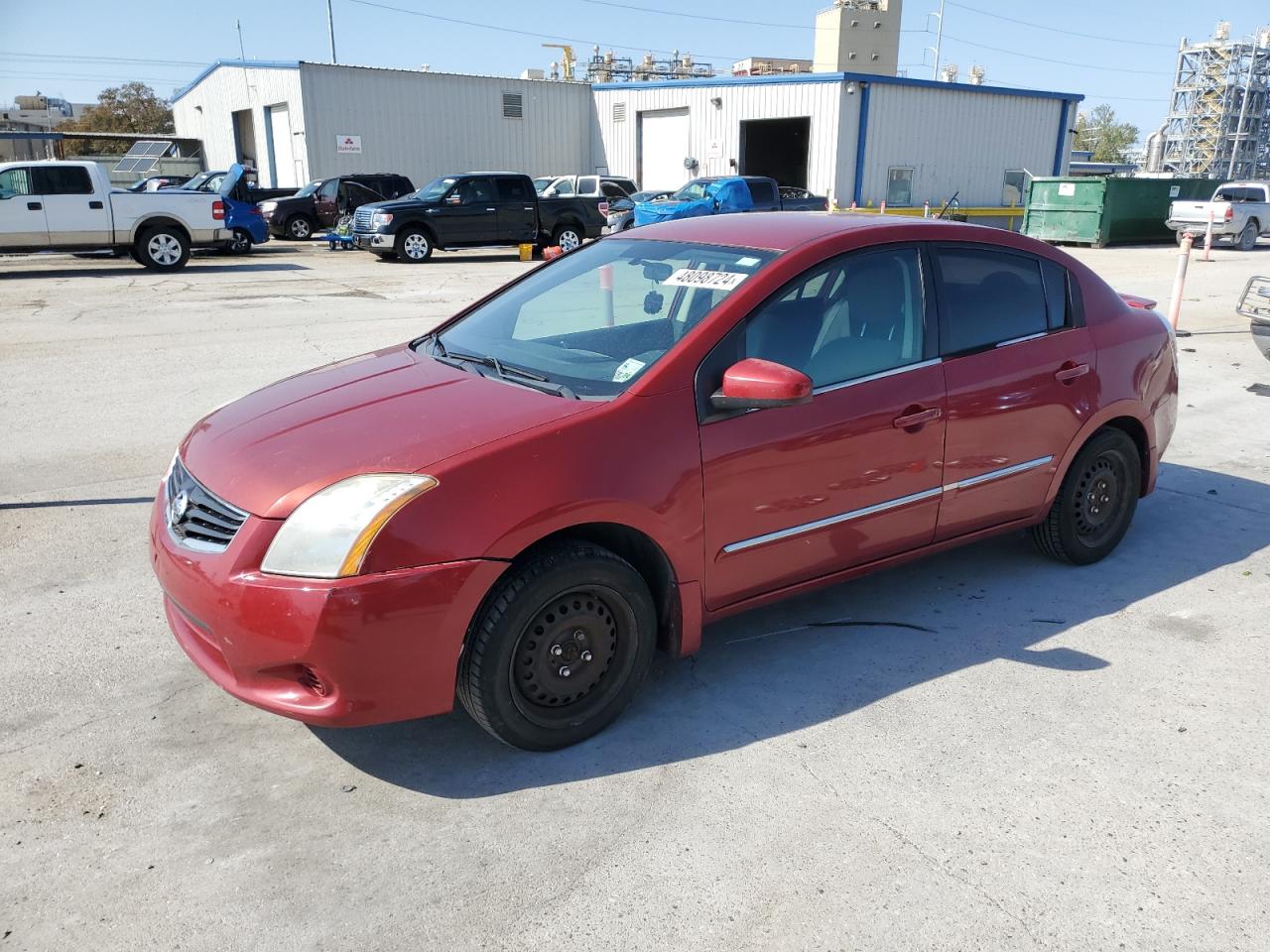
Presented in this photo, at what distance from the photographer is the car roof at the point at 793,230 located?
3.83 meters

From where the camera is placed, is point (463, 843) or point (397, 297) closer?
point (463, 843)

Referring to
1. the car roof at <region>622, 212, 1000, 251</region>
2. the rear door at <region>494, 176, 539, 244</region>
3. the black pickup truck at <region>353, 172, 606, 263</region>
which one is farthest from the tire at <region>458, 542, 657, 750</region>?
the rear door at <region>494, 176, 539, 244</region>

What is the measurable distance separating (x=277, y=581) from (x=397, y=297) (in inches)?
505

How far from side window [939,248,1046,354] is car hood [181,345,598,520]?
1751mm

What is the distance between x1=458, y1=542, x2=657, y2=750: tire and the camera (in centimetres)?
298

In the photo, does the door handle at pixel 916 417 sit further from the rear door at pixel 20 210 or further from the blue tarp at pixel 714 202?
the blue tarp at pixel 714 202

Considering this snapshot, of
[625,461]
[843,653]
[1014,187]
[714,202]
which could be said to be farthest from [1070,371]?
[1014,187]

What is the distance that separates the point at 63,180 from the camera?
17.3 metres

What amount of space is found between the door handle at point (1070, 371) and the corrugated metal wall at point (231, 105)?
102 feet

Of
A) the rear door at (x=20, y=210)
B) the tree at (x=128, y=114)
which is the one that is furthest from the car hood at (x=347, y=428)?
the tree at (x=128, y=114)

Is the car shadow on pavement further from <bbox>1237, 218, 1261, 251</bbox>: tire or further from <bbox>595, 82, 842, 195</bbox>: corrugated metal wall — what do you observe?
<bbox>595, 82, 842, 195</bbox>: corrugated metal wall

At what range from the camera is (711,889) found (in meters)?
2.64

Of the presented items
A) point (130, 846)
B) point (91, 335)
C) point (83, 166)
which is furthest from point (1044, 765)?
point (83, 166)

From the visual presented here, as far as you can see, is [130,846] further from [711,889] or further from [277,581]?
[711,889]
